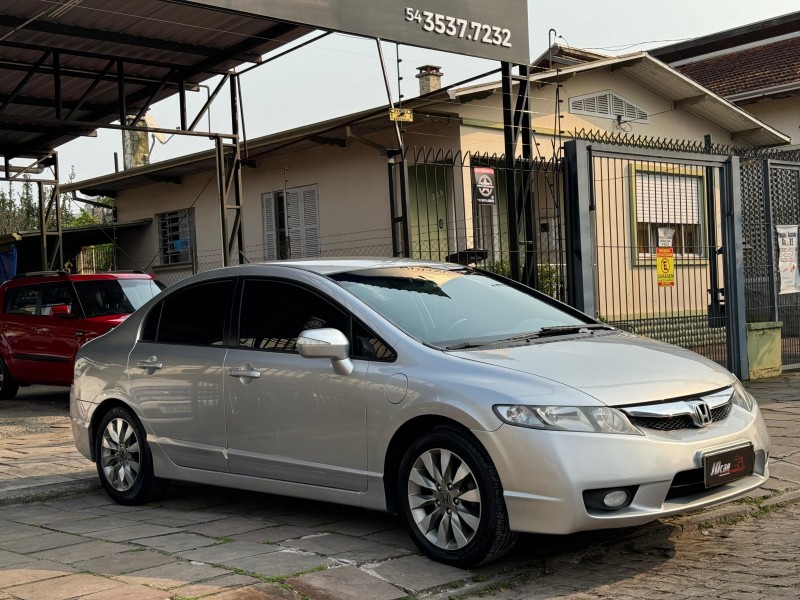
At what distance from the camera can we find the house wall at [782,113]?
2352 centimetres

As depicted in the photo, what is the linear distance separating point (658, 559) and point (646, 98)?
16422 mm

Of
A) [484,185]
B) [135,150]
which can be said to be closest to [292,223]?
[484,185]

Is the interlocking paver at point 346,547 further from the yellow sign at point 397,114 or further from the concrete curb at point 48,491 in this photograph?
the yellow sign at point 397,114

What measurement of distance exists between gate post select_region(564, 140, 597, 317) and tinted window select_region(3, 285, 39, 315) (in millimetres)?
7629

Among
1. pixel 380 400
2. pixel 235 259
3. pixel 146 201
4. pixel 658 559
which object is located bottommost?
pixel 658 559

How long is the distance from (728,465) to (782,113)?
20729mm

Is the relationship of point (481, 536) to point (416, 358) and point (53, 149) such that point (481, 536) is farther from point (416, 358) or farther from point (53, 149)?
point (53, 149)

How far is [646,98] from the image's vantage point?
2038 cm

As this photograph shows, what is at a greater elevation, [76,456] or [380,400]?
[380,400]

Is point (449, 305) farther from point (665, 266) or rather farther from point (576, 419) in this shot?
point (665, 266)

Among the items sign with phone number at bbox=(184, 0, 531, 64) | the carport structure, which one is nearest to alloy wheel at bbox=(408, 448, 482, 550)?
the carport structure

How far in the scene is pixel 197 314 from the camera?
6.72 meters

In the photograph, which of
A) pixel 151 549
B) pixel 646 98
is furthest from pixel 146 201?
pixel 151 549

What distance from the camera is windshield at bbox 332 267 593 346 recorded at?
576 centimetres
